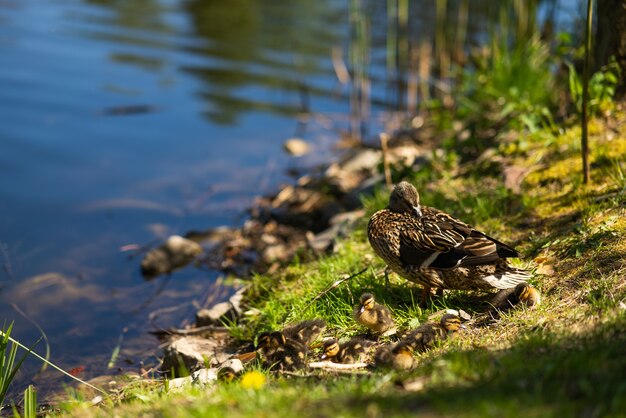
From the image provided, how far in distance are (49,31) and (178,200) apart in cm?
721

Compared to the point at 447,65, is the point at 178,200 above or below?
below

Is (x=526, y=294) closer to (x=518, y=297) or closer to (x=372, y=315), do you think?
(x=518, y=297)

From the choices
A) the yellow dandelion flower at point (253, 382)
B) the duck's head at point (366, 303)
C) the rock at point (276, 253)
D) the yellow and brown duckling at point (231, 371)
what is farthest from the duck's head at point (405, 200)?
the rock at point (276, 253)

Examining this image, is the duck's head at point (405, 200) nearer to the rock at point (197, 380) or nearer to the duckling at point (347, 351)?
the duckling at point (347, 351)

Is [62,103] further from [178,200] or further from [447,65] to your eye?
[447,65]

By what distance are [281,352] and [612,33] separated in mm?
4520

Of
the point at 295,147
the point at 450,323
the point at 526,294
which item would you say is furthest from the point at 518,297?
the point at 295,147

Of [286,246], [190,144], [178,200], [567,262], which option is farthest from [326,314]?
[190,144]

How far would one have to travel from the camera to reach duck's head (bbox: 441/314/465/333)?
4.53m

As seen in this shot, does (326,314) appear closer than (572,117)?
Yes

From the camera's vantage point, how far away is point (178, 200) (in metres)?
9.52

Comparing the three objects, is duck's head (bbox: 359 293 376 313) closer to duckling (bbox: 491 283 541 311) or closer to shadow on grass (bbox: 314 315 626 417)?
duckling (bbox: 491 283 541 311)

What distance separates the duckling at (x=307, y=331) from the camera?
482cm

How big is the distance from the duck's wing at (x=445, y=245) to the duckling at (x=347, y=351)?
0.71 m
